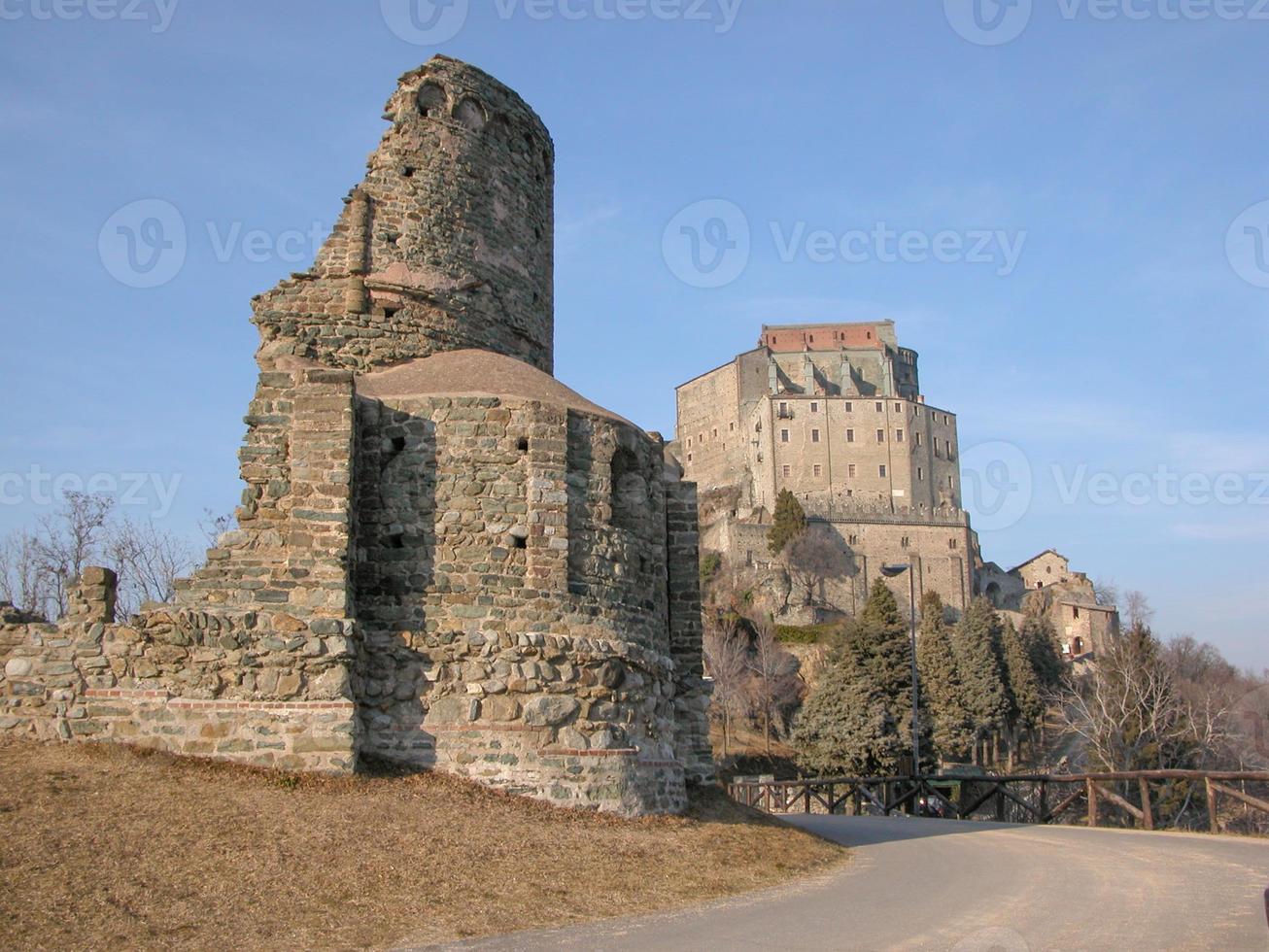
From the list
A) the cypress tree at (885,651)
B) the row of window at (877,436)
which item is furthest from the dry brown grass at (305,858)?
the row of window at (877,436)

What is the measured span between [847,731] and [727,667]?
22.7 m

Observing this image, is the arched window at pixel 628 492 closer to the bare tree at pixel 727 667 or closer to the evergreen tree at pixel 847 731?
the evergreen tree at pixel 847 731

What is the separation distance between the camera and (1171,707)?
4578cm

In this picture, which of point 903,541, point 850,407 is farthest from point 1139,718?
point 850,407

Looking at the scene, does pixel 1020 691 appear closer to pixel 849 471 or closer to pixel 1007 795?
pixel 849 471

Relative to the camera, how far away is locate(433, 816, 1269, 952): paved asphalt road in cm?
872

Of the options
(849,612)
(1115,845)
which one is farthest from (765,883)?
(849,612)

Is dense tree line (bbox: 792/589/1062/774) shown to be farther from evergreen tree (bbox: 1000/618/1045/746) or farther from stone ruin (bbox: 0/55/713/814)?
stone ruin (bbox: 0/55/713/814)

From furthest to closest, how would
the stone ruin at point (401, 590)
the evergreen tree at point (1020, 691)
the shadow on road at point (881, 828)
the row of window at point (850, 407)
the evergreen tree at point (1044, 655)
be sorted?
the row of window at point (850, 407)
the evergreen tree at point (1044, 655)
the evergreen tree at point (1020, 691)
the shadow on road at point (881, 828)
the stone ruin at point (401, 590)

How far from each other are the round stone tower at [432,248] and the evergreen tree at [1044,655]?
206 ft

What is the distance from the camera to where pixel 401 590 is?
1500 centimetres

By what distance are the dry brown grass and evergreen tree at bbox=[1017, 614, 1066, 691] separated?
219ft

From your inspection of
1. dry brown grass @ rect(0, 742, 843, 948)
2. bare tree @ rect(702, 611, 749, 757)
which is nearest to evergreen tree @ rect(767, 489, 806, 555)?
bare tree @ rect(702, 611, 749, 757)

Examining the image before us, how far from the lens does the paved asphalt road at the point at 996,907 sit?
28.6 feet
